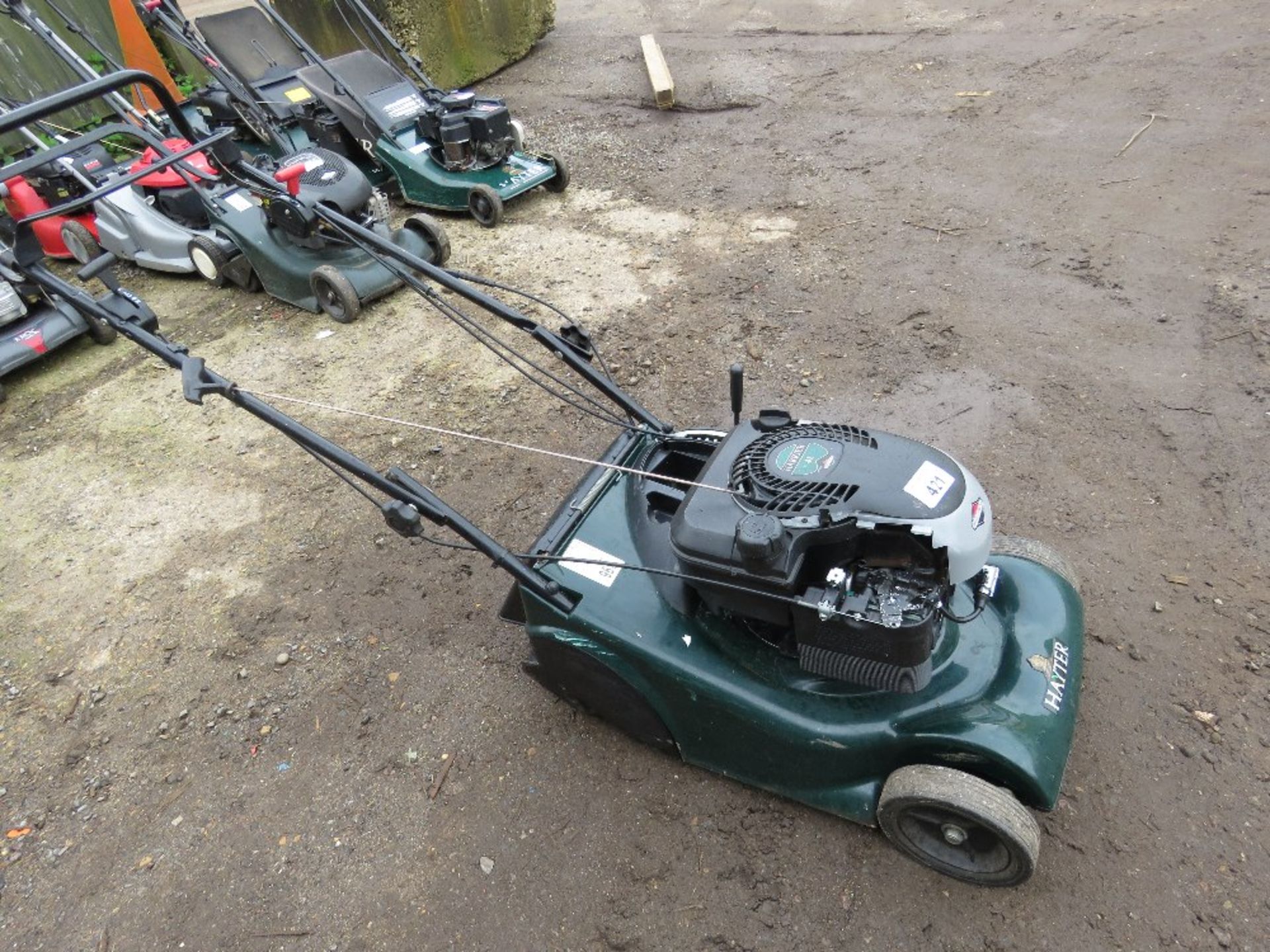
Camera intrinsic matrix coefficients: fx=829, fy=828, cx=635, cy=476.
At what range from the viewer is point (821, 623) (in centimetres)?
194

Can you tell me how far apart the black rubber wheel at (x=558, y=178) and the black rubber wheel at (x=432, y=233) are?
1.12 m

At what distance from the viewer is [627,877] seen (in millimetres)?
2330

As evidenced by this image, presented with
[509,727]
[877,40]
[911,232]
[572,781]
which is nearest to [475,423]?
[509,727]

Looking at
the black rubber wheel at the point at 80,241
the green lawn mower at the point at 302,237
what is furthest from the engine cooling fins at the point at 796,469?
the black rubber wheel at the point at 80,241

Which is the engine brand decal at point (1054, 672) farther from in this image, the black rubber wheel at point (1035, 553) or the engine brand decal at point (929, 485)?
the engine brand decal at point (929, 485)

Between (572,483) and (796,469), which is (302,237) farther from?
(796,469)

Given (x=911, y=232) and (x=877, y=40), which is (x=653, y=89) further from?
(x=911, y=232)

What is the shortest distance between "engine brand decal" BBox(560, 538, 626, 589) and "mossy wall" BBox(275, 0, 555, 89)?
6.99 m

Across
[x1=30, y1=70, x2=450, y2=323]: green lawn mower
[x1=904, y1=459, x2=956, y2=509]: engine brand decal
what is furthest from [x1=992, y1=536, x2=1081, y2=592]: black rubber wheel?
[x1=30, y1=70, x2=450, y2=323]: green lawn mower

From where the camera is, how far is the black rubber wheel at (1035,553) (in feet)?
8.11

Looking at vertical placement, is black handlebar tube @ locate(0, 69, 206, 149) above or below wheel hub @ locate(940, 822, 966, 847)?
above

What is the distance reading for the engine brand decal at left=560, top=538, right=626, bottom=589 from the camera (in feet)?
7.70

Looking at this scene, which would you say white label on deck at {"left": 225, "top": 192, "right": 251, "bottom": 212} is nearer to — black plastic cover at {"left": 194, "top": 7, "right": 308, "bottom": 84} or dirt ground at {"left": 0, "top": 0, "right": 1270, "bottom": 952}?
dirt ground at {"left": 0, "top": 0, "right": 1270, "bottom": 952}

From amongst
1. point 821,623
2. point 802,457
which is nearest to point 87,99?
point 802,457
